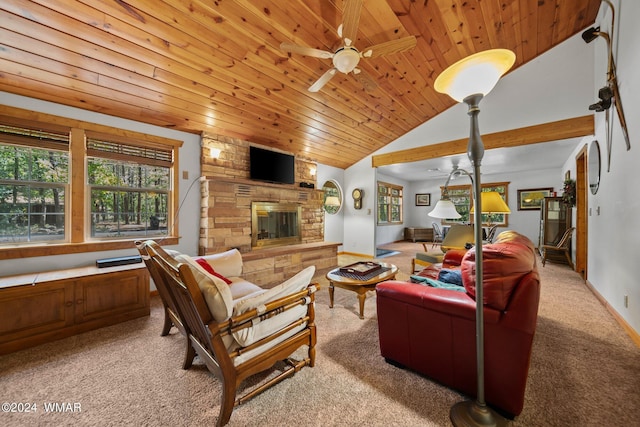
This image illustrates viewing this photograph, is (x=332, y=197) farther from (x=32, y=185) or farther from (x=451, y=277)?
(x=32, y=185)

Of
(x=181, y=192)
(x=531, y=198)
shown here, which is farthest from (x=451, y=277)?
(x=531, y=198)

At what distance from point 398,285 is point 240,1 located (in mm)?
2763

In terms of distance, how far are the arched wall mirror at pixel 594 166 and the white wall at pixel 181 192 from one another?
561 centimetres

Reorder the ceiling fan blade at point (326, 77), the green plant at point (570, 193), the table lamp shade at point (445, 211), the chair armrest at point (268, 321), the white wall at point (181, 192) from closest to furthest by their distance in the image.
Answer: the chair armrest at point (268, 321), the ceiling fan blade at point (326, 77), the white wall at point (181, 192), the table lamp shade at point (445, 211), the green plant at point (570, 193)

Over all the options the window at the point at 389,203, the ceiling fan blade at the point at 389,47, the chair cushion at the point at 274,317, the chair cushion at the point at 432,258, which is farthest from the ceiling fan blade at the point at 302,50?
the window at the point at 389,203

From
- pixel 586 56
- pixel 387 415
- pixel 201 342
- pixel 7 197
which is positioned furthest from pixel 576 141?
pixel 7 197

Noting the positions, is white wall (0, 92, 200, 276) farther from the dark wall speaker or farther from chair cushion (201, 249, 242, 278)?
chair cushion (201, 249, 242, 278)

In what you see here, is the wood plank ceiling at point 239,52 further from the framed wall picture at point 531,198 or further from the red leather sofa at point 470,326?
the framed wall picture at point 531,198

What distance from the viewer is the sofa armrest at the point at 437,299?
1.41 meters

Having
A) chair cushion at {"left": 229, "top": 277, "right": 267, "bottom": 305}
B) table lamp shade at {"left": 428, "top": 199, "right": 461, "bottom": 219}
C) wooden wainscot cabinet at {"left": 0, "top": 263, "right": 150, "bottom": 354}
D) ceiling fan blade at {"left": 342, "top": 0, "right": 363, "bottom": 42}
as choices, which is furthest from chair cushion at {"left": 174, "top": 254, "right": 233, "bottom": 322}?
table lamp shade at {"left": 428, "top": 199, "right": 461, "bottom": 219}

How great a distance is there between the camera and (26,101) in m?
2.51

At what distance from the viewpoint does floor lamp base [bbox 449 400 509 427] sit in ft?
4.17

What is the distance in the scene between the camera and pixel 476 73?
1.19 metres

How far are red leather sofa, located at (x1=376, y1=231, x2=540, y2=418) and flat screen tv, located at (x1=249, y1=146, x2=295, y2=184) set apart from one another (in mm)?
3146
